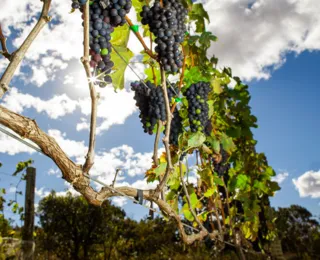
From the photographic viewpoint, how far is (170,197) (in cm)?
301

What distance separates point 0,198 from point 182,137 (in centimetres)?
398

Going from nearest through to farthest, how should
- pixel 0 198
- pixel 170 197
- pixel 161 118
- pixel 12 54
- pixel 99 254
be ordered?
pixel 12 54 < pixel 161 118 < pixel 170 197 < pixel 0 198 < pixel 99 254

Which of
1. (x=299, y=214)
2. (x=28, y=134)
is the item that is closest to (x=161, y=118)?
(x=28, y=134)

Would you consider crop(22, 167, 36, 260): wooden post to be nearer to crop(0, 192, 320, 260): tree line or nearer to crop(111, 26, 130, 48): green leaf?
crop(111, 26, 130, 48): green leaf

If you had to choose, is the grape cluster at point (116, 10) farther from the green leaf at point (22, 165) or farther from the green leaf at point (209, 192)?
the green leaf at point (22, 165)

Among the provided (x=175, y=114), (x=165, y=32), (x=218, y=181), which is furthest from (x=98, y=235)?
(x=165, y=32)

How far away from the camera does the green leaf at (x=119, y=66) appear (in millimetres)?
1873

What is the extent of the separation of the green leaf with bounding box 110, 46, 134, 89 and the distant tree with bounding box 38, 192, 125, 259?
403 inches

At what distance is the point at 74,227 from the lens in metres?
11.6

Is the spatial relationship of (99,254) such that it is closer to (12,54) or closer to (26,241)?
(26,241)

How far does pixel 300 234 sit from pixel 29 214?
15.4 m

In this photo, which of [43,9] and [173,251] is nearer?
[43,9]

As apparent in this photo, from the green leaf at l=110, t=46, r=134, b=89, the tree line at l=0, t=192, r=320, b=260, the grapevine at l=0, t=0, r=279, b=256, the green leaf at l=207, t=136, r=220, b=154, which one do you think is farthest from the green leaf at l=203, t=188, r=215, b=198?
the tree line at l=0, t=192, r=320, b=260

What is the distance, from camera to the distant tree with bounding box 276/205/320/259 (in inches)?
542
